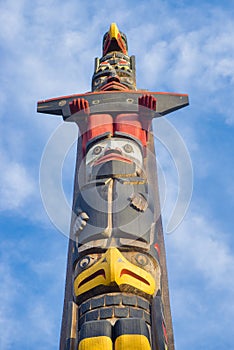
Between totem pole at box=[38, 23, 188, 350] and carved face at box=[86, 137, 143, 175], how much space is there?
0.6 inches

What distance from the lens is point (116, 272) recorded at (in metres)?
5.62

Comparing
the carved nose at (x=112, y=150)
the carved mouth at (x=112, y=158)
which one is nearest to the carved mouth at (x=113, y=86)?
the carved nose at (x=112, y=150)

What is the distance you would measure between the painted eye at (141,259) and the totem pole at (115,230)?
0.01 meters

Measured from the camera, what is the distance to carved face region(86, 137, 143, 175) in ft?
24.7

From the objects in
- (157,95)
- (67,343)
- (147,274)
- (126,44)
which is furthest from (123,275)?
(126,44)

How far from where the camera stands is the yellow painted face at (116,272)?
566 centimetres

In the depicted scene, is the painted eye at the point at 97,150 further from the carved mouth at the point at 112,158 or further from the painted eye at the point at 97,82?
the painted eye at the point at 97,82

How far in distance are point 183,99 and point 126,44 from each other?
3.55m

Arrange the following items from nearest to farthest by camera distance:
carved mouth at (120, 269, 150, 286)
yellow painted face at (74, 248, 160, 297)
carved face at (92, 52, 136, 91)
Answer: yellow painted face at (74, 248, 160, 297) < carved mouth at (120, 269, 150, 286) < carved face at (92, 52, 136, 91)

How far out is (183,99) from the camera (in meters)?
9.34

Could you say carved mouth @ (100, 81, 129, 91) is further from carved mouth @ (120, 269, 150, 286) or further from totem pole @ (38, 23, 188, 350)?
carved mouth @ (120, 269, 150, 286)

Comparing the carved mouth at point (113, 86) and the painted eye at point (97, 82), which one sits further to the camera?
the painted eye at point (97, 82)

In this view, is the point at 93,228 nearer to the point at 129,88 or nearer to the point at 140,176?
the point at 140,176

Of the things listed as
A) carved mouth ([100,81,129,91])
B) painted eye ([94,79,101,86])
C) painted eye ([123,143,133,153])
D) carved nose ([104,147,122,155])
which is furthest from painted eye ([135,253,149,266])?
painted eye ([94,79,101,86])
